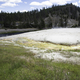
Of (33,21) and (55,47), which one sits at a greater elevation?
(33,21)

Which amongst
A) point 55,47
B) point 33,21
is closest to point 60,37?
point 55,47

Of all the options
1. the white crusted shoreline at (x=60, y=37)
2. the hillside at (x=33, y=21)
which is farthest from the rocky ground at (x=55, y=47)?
the hillside at (x=33, y=21)

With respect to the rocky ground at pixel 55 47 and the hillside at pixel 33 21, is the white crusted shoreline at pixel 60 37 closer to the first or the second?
the rocky ground at pixel 55 47

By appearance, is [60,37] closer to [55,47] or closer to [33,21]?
[55,47]

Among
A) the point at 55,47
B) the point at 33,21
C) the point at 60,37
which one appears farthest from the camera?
the point at 33,21

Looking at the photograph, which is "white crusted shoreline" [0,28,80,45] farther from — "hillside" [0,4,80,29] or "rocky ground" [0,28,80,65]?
"hillside" [0,4,80,29]

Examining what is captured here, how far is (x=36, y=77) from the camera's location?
212 inches

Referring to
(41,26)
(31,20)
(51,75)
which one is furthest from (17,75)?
(31,20)

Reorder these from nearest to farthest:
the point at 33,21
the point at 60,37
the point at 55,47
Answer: the point at 55,47 < the point at 60,37 < the point at 33,21

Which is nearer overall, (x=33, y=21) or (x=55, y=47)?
(x=55, y=47)

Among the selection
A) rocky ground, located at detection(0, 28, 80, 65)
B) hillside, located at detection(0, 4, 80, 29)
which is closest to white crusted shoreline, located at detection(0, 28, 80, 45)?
rocky ground, located at detection(0, 28, 80, 65)

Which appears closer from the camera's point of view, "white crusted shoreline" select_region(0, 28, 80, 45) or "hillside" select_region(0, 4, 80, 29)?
"white crusted shoreline" select_region(0, 28, 80, 45)

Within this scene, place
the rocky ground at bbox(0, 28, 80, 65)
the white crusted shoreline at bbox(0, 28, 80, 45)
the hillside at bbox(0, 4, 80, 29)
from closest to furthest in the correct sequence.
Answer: the rocky ground at bbox(0, 28, 80, 65)
the white crusted shoreline at bbox(0, 28, 80, 45)
the hillside at bbox(0, 4, 80, 29)

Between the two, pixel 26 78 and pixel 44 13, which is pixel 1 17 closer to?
pixel 44 13
